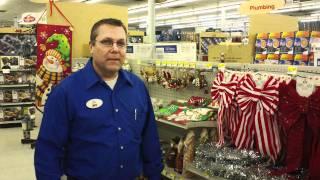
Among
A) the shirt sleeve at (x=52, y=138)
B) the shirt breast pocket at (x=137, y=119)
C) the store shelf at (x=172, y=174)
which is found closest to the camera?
the shirt sleeve at (x=52, y=138)

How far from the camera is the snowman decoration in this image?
4527mm

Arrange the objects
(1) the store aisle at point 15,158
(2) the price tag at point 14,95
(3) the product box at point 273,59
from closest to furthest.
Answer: (3) the product box at point 273,59 < (1) the store aisle at point 15,158 < (2) the price tag at point 14,95

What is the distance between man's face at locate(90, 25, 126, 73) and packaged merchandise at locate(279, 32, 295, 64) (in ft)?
10.6

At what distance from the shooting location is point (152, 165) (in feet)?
8.43

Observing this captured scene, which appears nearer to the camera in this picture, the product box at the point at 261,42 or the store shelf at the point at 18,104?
the product box at the point at 261,42

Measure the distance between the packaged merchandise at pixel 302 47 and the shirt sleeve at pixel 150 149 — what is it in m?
2.84

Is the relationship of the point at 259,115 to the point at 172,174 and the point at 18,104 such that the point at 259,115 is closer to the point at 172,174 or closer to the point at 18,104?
the point at 172,174

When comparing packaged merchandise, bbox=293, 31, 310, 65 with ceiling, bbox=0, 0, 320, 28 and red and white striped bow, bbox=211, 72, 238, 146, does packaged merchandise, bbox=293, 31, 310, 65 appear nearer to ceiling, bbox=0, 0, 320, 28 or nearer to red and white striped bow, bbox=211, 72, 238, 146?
red and white striped bow, bbox=211, 72, 238, 146

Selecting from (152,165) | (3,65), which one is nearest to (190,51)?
(152,165)

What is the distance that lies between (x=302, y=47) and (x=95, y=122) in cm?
341

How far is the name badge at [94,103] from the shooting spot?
2211 millimetres

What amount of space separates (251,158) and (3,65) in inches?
299

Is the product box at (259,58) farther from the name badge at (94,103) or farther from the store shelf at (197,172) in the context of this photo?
the name badge at (94,103)

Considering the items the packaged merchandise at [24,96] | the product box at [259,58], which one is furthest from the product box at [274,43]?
the packaged merchandise at [24,96]
